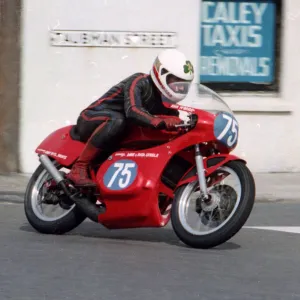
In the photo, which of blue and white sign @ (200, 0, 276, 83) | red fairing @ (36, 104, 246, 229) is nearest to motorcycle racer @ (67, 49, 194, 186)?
red fairing @ (36, 104, 246, 229)

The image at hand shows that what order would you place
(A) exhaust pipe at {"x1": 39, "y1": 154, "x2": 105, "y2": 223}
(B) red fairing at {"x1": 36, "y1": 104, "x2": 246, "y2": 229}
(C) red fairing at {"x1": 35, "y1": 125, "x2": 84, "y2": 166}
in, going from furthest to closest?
(C) red fairing at {"x1": 35, "y1": 125, "x2": 84, "y2": 166}, (A) exhaust pipe at {"x1": 39, "y1": 154, "x2": 105, "y2": 223}, (B) red fairing at {"x1": 36, "y1": 104, "x2": 246, "y2": 229}

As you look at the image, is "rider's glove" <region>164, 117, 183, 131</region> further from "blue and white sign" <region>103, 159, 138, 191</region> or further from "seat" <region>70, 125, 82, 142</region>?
"seat" <region>70, 125, 82, 142</region>

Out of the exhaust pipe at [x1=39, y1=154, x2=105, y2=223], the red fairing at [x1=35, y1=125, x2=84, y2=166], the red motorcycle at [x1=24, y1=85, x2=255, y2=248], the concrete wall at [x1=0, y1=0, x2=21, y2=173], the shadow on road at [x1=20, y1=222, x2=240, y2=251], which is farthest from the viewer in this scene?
the concrete wall at [x1=0, y1=0, x2=21, y2=173]

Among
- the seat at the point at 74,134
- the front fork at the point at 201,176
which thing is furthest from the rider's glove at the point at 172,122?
Answer: the seat at the point at 74,134

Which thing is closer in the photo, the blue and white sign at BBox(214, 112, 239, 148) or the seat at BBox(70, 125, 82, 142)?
the blue and white sign at BBox(214, 112, 239, 148)

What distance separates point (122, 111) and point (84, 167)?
52 cm

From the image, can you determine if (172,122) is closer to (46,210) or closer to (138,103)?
(138,103)

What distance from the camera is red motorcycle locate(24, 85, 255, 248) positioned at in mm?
7648

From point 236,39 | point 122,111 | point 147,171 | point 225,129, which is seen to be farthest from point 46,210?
point 236,39

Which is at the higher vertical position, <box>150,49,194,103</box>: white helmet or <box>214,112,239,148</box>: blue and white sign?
<box>150,49,194,103</box>: white helmet

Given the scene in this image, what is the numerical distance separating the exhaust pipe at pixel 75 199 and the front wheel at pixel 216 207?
0.66 meters

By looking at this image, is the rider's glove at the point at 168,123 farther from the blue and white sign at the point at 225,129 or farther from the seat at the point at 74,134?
the seat at the point at 74,134

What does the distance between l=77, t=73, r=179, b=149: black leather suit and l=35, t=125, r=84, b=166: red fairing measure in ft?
0.52

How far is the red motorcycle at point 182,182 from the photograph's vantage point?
7648 millimetres
